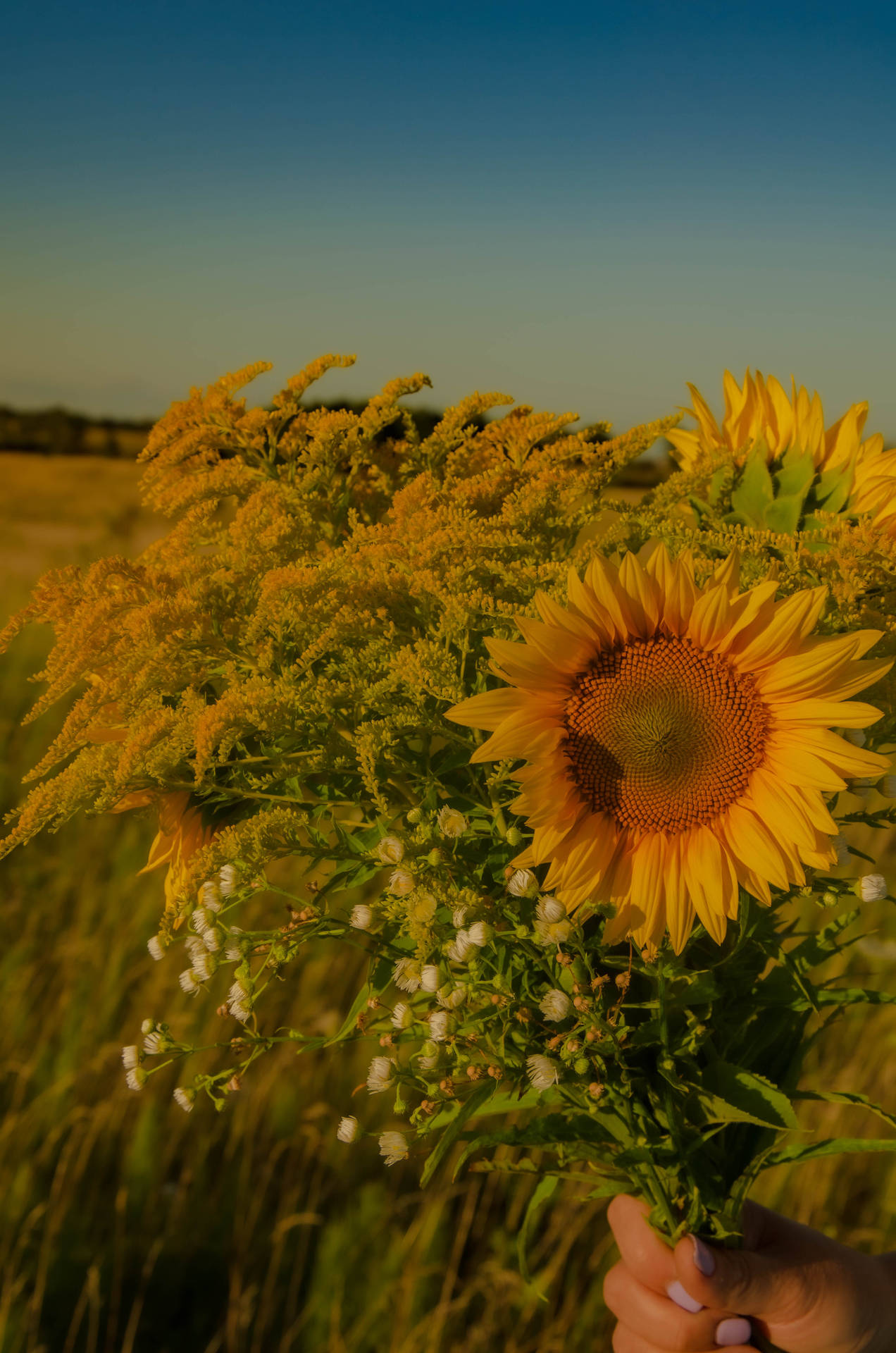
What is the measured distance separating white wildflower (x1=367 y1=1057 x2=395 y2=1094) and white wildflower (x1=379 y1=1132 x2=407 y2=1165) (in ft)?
0.13

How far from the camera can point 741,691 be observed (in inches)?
33.1

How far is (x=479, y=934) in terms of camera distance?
821 millimetres

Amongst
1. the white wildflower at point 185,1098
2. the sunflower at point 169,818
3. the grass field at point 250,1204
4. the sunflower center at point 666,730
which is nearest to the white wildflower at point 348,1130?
the white wildflower at point 185,1098

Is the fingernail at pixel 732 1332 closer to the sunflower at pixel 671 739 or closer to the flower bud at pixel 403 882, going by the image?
the sunflower at pixel 671 739

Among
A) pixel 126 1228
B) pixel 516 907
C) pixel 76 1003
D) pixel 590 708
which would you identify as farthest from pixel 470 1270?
pixel 590 708

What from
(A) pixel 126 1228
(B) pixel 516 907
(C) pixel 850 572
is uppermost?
(C) pixel 850 572

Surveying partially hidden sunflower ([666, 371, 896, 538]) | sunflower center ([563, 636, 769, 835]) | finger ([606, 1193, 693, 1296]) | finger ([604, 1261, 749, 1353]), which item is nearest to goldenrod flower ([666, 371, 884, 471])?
partially hidden sunflower ([666, 371, 896, 538])

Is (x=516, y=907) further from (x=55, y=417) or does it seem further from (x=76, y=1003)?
(x=55, y=417)

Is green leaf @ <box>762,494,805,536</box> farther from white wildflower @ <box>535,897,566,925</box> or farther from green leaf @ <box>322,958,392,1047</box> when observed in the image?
green leaf @ <box>322,958,392,1047</box>

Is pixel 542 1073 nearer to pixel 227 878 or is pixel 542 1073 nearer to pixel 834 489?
pixel 227 878

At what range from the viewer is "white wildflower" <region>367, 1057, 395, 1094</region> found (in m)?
0.89

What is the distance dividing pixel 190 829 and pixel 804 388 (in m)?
0.82

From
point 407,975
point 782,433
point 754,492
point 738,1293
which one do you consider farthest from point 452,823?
point 738,1293

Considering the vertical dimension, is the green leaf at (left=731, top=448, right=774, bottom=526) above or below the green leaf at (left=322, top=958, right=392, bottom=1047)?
above
